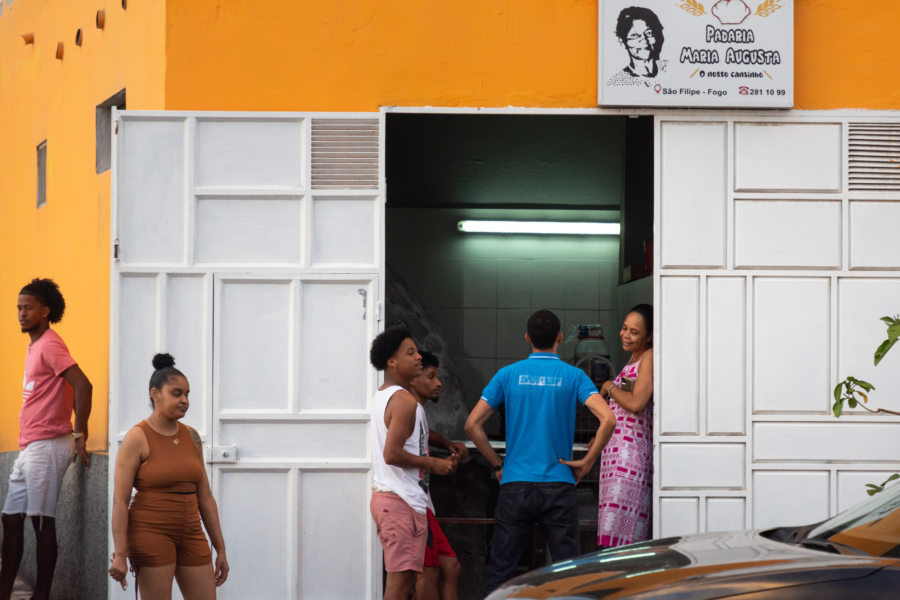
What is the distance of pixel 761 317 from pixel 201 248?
336cm

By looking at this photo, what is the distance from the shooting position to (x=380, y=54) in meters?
6.66

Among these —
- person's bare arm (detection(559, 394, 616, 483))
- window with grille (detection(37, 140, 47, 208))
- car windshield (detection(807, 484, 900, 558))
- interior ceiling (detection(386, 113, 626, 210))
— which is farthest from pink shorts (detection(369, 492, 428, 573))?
interior ceiling (detection(386, 113, 626, 210))

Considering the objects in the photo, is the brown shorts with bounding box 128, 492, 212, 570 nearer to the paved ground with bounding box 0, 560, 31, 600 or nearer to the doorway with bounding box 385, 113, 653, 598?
the paved ground with bounding box 0, 560, 31, 600

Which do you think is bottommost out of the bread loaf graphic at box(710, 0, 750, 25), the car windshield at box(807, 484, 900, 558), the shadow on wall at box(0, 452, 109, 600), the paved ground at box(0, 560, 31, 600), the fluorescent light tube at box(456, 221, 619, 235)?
the paved ground at box(0, 560, 31, 600)

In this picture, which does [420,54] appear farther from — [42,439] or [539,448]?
[42,439]

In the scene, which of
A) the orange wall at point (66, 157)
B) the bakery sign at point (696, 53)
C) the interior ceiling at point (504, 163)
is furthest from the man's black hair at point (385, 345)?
the interior ceiling at point (504, 163)

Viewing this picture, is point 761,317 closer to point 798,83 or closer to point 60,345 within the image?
point 798,83

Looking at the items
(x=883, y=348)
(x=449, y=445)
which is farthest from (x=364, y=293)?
(x=883, y=348)

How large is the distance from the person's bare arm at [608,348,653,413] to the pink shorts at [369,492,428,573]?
4.74 feet

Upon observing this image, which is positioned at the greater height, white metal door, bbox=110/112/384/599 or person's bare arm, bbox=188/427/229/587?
white metal door, bbox=110/112/384/599

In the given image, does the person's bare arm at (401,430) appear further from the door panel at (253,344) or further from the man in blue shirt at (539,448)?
the door panel at (253,344)

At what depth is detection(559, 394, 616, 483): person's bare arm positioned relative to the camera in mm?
5906

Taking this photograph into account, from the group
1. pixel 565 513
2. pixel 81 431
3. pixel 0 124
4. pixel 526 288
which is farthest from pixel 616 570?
pixel 0 124

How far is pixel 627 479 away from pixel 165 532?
8.67 ft
